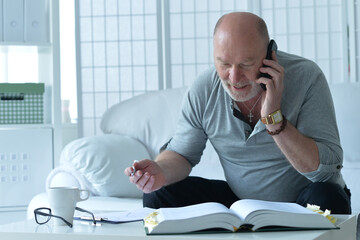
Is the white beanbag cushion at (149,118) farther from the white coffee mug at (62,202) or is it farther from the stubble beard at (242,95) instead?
the white coffee mug at (62,202)

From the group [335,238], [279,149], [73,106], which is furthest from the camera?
[73,106]

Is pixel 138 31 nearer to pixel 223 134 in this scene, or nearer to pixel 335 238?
pixel 223 134

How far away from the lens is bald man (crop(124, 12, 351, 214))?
1.82 meters

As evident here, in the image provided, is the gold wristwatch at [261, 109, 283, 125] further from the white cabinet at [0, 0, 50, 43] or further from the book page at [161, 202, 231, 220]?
the white cabinet at [0, 0, 50, 43]

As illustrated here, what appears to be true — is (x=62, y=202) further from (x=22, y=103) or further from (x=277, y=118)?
(x=22, y=103)

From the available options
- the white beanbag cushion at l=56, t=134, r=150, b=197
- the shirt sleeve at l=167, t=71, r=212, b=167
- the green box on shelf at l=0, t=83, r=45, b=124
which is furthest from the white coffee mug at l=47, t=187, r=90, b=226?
the green box on shelf at l=0, t=83, r=45, b=124

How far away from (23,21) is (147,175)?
193 centimetres

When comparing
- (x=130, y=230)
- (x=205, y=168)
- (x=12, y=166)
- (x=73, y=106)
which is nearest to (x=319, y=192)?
(x=130, y=230)

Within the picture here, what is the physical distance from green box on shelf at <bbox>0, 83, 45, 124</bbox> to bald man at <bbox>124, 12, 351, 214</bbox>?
56.1 inches

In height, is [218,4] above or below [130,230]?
above

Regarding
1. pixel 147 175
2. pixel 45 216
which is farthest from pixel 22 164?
pixel 45 216

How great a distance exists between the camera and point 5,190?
3.23m

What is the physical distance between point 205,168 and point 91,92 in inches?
41.7

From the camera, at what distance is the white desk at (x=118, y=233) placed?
1.24m
